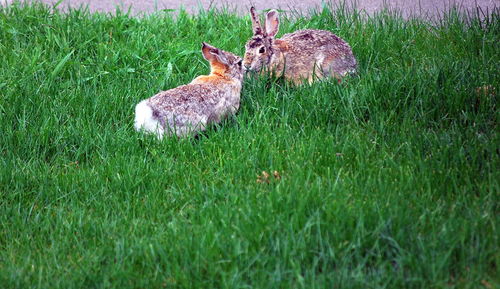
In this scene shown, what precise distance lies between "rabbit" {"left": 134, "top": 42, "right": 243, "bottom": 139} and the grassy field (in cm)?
13

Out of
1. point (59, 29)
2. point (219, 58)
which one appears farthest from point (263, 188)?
point (59, 29)

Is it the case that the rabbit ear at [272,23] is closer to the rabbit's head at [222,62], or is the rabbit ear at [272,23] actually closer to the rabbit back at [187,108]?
the rabbit's head at [222,62]

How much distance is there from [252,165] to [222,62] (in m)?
1.42

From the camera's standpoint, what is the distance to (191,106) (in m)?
5.57

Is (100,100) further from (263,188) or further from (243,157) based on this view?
(263,188)

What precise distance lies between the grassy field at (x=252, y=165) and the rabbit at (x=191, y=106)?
125mm

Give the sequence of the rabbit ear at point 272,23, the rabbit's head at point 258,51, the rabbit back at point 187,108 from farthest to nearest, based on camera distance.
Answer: the rabbit ear at point 272,23, the rabbit's head at point 258,51, the rabbit back at point 187,108

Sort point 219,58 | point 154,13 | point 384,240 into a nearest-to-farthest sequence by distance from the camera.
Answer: point 384,240 → point 219,58 → point 154,13

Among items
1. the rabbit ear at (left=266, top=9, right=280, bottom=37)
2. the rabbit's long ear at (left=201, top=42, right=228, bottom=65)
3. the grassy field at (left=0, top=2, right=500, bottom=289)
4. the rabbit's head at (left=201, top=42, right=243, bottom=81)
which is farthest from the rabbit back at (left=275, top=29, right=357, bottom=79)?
the rabbit's long ear at (left=201, top=42, right=228, bottom=65)

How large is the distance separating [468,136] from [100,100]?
301 centimetres

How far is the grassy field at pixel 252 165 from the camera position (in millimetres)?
3670

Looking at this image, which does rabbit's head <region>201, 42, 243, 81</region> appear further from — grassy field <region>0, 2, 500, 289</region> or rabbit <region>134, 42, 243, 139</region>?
grassy field <region>0, 2, 500, 289</region>

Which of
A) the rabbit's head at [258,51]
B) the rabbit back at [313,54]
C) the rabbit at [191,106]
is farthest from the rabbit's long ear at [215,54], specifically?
the rabbit back at [313,54]

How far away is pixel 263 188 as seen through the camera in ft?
14.8
